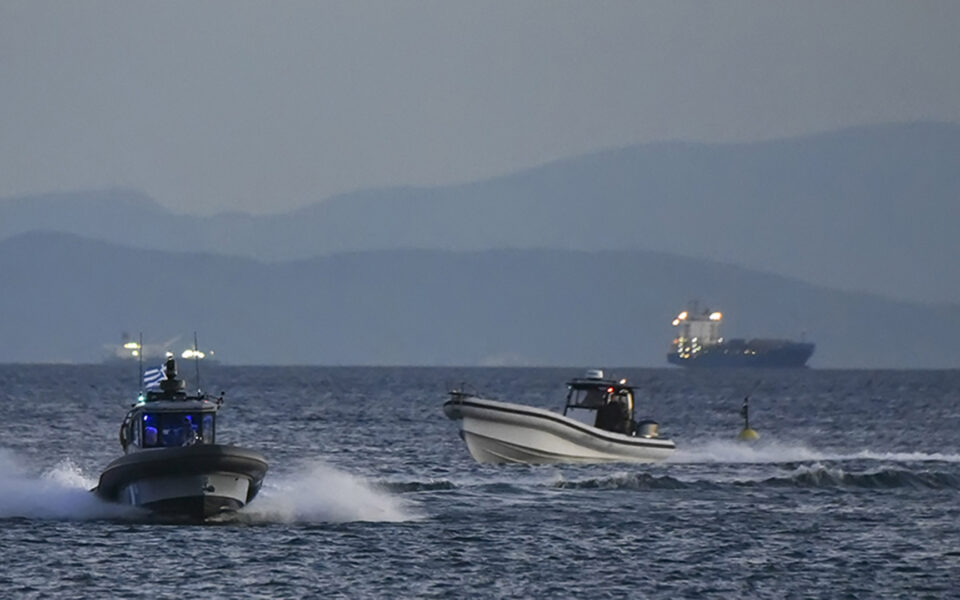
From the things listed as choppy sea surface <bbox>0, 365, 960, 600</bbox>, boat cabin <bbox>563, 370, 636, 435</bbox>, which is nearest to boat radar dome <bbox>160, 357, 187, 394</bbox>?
choppy sea surface <bbox>0, 365, 960, 600</bbox>

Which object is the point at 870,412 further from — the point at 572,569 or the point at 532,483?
the point at 572,569

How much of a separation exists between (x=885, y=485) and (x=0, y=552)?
28.7 meters

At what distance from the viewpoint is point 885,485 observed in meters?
59.3

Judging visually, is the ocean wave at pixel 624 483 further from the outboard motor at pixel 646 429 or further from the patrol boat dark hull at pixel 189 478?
the patrol boat dark hull at pixel 189 478

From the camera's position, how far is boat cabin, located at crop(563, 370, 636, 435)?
6406cm

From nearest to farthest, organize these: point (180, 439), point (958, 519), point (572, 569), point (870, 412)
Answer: point (572, 569), point (180, 439), point (958, 519), point (870, 412)

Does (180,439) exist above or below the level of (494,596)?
above

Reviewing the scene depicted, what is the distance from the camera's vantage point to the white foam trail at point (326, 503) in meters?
46.3

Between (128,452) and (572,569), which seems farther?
(128,452)

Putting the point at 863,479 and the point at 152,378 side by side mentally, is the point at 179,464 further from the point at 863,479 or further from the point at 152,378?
the point at 863,479

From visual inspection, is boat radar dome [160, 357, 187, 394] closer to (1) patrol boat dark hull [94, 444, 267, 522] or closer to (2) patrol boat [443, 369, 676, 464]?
(1) patrol boat dark hull [94, 444, 267, 522]

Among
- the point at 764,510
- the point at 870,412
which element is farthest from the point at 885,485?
the point at 870,412

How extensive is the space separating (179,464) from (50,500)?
726cm

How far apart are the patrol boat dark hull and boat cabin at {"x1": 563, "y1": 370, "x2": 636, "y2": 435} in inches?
883
